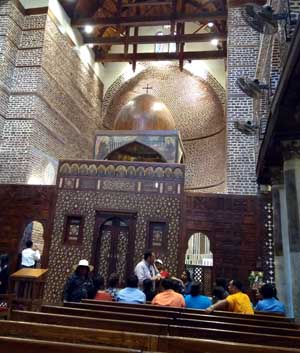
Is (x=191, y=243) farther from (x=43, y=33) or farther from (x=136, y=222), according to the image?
(x=43, y=33)

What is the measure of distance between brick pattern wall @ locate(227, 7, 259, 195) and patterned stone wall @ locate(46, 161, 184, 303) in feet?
6.15

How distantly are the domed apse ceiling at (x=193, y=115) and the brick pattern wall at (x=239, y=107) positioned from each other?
4.90 meters

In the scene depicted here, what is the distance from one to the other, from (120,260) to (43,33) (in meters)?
8.69

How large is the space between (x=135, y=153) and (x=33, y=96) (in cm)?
409

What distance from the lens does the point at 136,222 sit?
34.2ft

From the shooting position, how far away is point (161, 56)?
58.5ft

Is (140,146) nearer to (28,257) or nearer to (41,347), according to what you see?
(28,257)

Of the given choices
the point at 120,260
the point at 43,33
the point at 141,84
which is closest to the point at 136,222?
the point at 120,260

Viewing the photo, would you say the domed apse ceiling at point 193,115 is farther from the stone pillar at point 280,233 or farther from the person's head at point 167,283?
the person's head at point 167,283

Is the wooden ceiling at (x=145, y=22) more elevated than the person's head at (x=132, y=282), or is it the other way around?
the wooden ceiling at (x=145, y=22)

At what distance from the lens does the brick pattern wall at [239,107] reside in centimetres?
1121

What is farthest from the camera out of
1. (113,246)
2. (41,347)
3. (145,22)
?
(145,22)

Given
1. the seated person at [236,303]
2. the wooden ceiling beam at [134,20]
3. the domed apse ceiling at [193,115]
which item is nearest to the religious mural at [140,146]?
the domed apse ceiling at [193,115]

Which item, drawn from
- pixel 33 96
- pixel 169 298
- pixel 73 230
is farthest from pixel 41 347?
pixel 33 96
